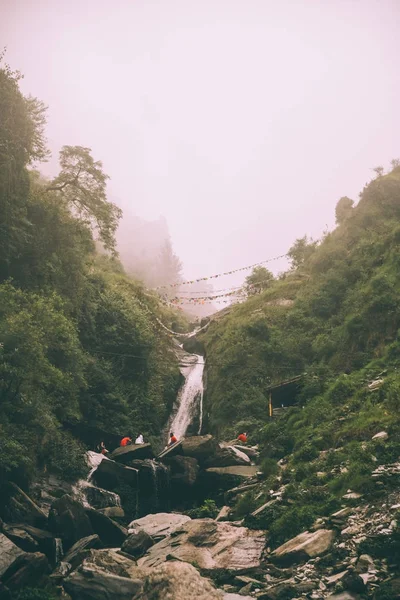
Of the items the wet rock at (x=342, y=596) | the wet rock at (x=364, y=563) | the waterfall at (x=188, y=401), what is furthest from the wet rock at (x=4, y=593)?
the waterfall at (x=188, y=401)

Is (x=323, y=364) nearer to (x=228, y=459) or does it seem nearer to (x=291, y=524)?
(x=228, y=459)

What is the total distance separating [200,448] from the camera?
23969 millimetres

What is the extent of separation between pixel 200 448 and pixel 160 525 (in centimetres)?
704

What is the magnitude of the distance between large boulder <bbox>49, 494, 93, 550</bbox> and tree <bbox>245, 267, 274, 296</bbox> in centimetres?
3751

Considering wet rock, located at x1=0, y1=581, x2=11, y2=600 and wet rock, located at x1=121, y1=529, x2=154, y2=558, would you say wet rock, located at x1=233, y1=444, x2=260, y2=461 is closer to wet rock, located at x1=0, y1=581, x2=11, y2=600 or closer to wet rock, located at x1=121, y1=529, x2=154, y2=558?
wet rock, located at x1=121, y1=529, x2=154, y2=558

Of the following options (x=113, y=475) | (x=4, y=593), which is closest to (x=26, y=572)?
(x=4, y=593)

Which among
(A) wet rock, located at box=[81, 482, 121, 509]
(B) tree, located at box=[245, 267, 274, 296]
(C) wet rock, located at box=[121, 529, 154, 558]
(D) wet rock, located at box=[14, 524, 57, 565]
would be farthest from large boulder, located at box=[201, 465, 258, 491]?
(B) tree, located at box=[245, 267, 274, 296]

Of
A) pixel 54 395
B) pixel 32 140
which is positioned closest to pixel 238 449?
pixel 54 395

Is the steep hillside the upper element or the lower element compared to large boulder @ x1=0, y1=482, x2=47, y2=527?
upper

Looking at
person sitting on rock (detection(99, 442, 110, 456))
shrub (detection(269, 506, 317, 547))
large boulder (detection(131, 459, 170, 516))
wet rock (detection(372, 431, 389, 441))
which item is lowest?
large boulder (detection(131, 459, 170, 516))

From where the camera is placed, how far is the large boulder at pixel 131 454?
969 inches

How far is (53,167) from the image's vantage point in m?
169

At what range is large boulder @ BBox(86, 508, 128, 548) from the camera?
16.8 m

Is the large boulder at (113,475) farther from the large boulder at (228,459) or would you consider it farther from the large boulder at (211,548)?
the large boulder at (211,548)
